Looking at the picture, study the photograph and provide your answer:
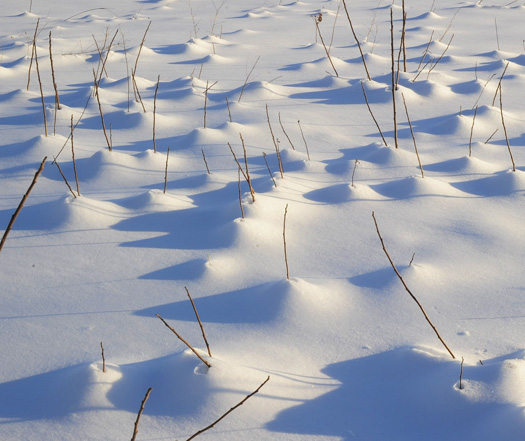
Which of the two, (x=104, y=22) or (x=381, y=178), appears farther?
(x=104, y=22)

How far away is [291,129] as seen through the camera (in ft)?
9.20

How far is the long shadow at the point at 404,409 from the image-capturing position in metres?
1.13

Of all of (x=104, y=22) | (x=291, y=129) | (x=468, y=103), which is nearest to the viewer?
(x=291, y=129)

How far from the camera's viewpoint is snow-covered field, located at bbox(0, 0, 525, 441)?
3.93 ft

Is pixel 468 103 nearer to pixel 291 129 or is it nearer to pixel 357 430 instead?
pixel 291 129

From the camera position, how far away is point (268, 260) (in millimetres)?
1763

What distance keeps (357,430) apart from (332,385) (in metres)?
0.13

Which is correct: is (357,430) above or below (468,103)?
below

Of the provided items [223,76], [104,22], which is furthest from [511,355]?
[104,22]

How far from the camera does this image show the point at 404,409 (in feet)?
3.95

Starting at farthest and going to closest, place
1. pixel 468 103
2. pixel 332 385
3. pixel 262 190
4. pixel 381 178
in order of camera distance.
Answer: pixel 468 103 < pixel 381 178 < pixel 262 190 < pixel 332 385

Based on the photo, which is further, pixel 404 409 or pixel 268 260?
pixel 268 260

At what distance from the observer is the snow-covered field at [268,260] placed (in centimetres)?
120

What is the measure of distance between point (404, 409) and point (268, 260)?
670 millimetres
